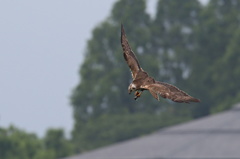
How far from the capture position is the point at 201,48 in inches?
4269

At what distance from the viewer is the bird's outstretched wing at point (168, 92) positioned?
4.73 metres

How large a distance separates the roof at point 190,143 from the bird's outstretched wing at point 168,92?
216 ft

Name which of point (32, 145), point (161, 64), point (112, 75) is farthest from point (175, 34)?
point (32, 145)

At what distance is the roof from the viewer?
7362cm

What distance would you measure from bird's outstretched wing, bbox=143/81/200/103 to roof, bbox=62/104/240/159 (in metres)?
65.8

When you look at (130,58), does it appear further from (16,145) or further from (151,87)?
(16,145)

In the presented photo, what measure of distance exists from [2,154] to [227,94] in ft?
98.7

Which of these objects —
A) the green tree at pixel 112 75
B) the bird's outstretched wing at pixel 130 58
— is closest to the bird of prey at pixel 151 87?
the bird's outstretched wing at pixel 130 58

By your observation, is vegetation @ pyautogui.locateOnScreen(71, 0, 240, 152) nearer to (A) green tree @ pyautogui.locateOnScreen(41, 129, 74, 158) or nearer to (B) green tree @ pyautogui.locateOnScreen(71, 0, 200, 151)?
(B) green tree @ pyautogui.locateOnScreen(71, 0, 200, 151)

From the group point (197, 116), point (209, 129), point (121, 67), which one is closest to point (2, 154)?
point (209, 129)

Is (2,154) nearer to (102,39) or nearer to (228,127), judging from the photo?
(228,127)

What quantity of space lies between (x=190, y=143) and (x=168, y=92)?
7281 centimetres

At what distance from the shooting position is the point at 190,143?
77250mm

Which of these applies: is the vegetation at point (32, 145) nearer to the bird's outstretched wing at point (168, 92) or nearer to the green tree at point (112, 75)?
the green tree at point (112, 75)
